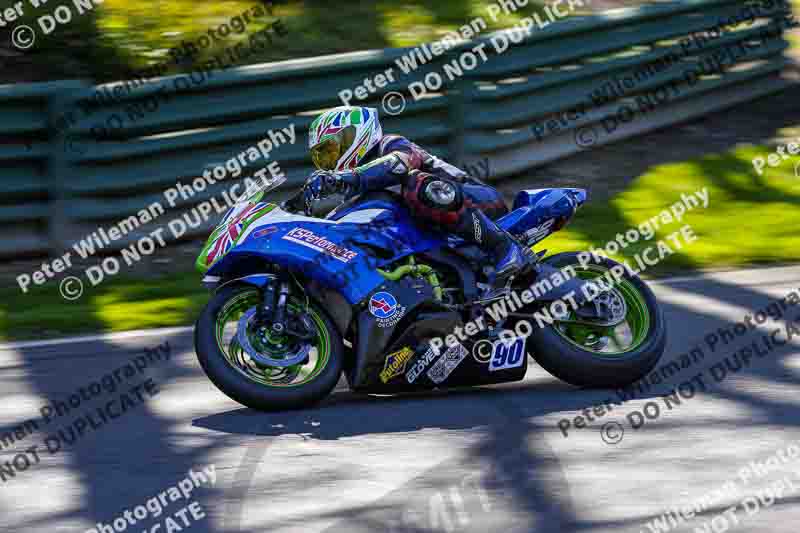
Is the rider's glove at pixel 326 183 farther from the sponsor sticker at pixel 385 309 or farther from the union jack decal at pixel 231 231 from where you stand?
the sponsor sticker at pixel 385 309

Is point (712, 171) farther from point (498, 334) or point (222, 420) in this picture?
point (222, 420)

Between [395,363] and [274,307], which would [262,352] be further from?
[395,363]

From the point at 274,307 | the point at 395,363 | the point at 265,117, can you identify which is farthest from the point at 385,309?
the point at 265,117

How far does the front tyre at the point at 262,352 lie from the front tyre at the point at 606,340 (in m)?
1.11

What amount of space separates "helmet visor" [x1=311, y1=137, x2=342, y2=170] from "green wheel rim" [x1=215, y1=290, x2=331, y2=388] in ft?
2.46

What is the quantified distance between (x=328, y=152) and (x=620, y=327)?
186 centimetres

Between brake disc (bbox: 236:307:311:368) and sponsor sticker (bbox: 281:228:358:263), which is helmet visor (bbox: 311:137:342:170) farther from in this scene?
brake disc (bbox: 236:307:311:368)

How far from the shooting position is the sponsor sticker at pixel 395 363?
20.4 feet

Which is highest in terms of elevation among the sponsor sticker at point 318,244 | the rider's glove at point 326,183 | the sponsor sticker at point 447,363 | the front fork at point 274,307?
the rider's glove at point 326,183

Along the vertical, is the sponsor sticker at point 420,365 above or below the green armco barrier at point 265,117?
below

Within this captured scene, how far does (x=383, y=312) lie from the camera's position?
6.18 meters

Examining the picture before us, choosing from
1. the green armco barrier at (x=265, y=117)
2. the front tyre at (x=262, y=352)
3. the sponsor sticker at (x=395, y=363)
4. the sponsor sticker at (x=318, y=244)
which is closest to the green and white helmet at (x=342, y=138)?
the sponsor sticker at (x=318, y=244)

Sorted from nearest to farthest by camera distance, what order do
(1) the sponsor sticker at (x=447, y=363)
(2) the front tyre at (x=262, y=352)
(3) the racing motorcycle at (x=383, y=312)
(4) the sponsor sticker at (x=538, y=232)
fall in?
1. (2) the front tyre at (x=262, y=352)
2. (3) the racing motorcycle at (x=383, y=312)
3. (1) the sponsor sticker at (x=447, y=363)
4. (4) the sponsor sticker at (x=538, y=232)

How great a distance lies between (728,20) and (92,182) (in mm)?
7200
